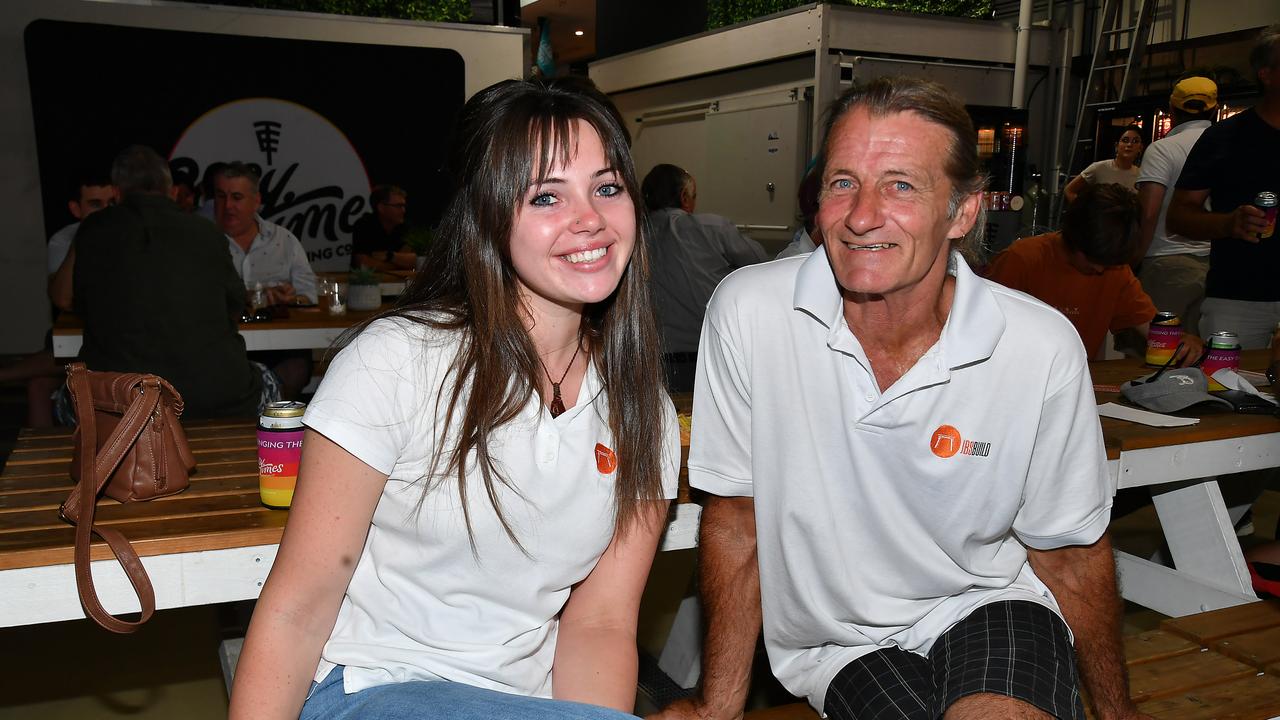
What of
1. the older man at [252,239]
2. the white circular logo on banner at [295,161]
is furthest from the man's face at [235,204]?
the white circular logo on banner at [295,161]

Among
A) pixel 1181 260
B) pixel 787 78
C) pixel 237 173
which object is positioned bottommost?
pixel 1181 260

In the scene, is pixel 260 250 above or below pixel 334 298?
above

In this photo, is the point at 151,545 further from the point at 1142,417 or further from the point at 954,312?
the point at 1142,417

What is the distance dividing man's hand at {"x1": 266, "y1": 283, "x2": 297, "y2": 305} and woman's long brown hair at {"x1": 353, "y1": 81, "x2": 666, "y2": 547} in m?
3.09

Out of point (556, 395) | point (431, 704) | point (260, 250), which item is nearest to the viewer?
point (431, 704)

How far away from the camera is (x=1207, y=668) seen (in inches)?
81.0

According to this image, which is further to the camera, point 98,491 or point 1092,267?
point 1092,267

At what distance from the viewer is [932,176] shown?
1.73 meters

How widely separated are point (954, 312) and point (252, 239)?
4592 millimetres

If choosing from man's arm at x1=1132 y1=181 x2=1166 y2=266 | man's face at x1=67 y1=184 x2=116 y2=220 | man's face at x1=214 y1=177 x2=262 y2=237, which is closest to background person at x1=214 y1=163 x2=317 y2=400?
man's face at x1=214 y1=177 x2=262 y2=237

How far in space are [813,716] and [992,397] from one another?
0.67 metres

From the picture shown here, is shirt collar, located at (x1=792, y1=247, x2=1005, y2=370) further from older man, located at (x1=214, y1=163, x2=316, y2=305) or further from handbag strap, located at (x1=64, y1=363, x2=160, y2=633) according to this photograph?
older man, located at (x1=214, y1=163, x2=316, y2=305)

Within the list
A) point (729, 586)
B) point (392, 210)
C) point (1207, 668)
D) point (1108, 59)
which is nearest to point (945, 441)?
point (729, 586)

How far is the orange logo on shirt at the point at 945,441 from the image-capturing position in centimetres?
170
